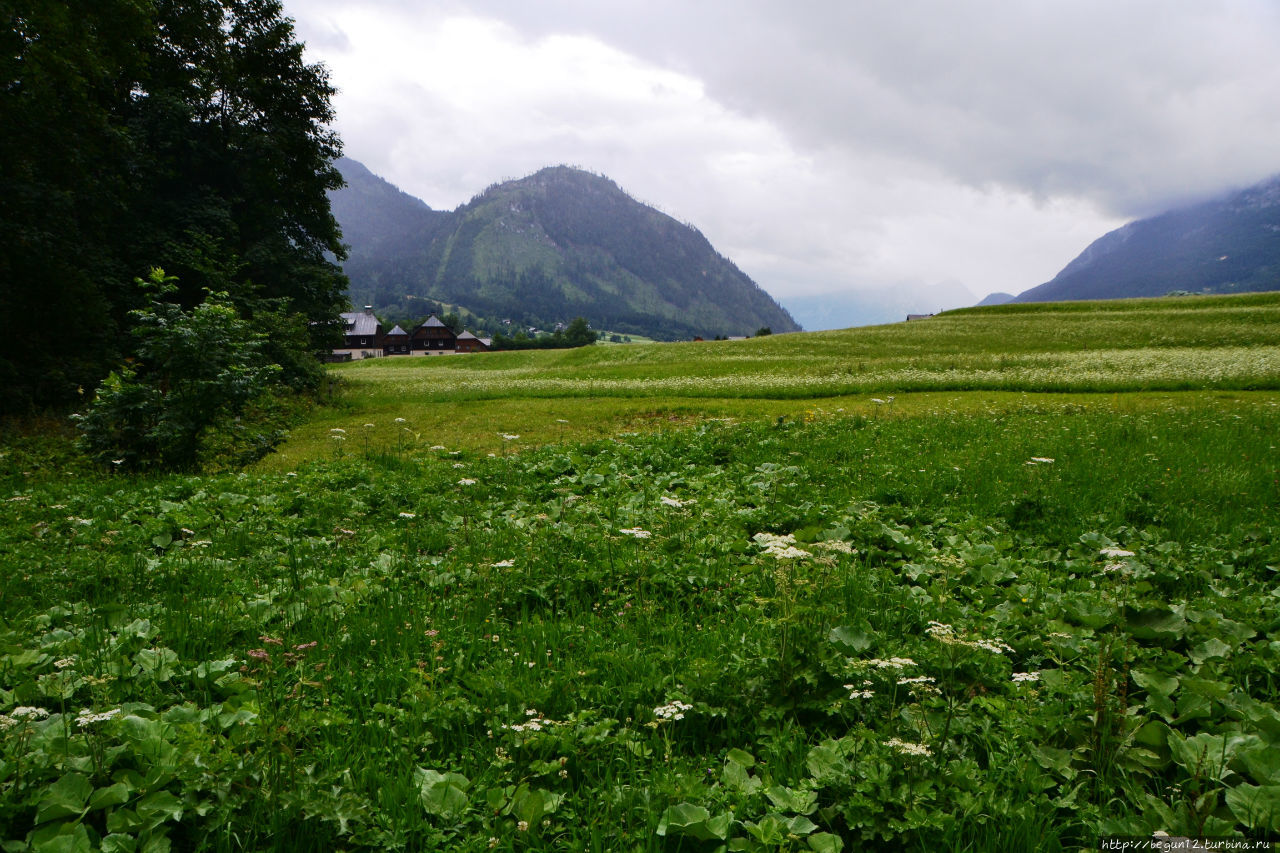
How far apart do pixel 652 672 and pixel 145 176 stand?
3716 centimetres

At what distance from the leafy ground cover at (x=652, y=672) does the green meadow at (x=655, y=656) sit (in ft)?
0.09

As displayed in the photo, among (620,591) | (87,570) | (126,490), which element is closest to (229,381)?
(126,490)

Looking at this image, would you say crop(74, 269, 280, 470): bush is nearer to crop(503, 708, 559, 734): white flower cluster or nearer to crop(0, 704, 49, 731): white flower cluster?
crop(0, 704, 49, 731): white flower cluster

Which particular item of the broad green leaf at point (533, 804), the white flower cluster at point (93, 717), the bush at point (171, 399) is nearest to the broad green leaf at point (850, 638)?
the broad green leaf at point (533, 804)

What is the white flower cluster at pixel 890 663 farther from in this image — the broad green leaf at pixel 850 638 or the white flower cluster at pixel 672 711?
the white flower cluster at pixel 672 711

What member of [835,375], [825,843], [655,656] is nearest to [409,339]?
[835,375]

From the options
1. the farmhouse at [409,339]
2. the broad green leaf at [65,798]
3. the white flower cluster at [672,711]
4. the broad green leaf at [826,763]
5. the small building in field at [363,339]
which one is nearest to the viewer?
the broad green leaf at [65,798]

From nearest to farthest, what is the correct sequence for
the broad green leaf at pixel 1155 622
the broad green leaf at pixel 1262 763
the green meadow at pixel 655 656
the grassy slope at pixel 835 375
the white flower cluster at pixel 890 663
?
1. the broad green leaf at pixel 1262 763
2. the green meadow at pixel 655 656
3. the white flower cluster at pixel 890 663
4. the broad green leaf at pixel 1155 622
5. the grassy slope at pixel 835 375

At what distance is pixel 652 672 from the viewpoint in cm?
473

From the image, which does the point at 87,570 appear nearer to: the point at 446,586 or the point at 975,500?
the point at 446,586

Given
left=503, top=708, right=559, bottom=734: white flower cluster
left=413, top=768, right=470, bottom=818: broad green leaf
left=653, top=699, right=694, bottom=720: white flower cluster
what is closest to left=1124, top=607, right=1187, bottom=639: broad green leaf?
left=653, top=699, right=694, bottom=720: white flower cluster

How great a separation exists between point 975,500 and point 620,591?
628cm

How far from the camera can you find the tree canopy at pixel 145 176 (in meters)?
20.6

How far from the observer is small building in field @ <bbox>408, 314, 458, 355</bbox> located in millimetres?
177125
